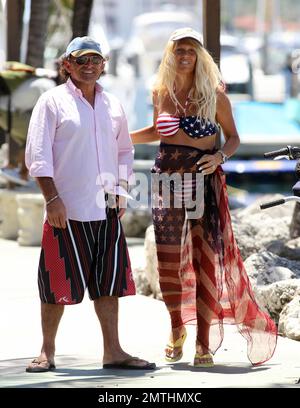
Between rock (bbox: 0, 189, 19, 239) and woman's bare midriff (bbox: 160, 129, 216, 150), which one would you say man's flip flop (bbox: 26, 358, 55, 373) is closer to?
woman's bare midriff (bbox: 160, 129, 216, 150)

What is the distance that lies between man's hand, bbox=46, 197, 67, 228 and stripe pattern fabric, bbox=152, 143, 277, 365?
2.10ft

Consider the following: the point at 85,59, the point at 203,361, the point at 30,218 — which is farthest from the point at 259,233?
the point at 85,59

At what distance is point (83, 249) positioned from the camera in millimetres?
6234

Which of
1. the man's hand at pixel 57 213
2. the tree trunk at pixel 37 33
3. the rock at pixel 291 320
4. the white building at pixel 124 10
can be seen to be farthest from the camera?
the white building at pixel 124 10

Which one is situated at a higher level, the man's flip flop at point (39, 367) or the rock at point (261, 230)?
the rock at point (261, 230)

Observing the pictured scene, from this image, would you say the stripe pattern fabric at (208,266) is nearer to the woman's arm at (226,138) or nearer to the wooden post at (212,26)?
the woman's arm at (226,138)

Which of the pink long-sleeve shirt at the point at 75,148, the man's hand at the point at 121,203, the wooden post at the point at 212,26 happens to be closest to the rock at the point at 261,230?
the wooden post at the point at 212,26

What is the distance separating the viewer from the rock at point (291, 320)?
707 cm

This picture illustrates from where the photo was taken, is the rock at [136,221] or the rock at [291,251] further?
the rock at [136,221]

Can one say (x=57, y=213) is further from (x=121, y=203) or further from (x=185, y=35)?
(x=185, y=35)

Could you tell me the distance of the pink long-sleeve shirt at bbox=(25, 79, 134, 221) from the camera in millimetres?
6125

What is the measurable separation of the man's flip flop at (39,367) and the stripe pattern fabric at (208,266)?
79cm

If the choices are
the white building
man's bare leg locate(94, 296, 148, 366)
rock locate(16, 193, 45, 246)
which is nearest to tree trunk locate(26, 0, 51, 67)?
rock locate(16, 193, 45, 246)

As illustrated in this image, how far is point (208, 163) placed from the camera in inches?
254
